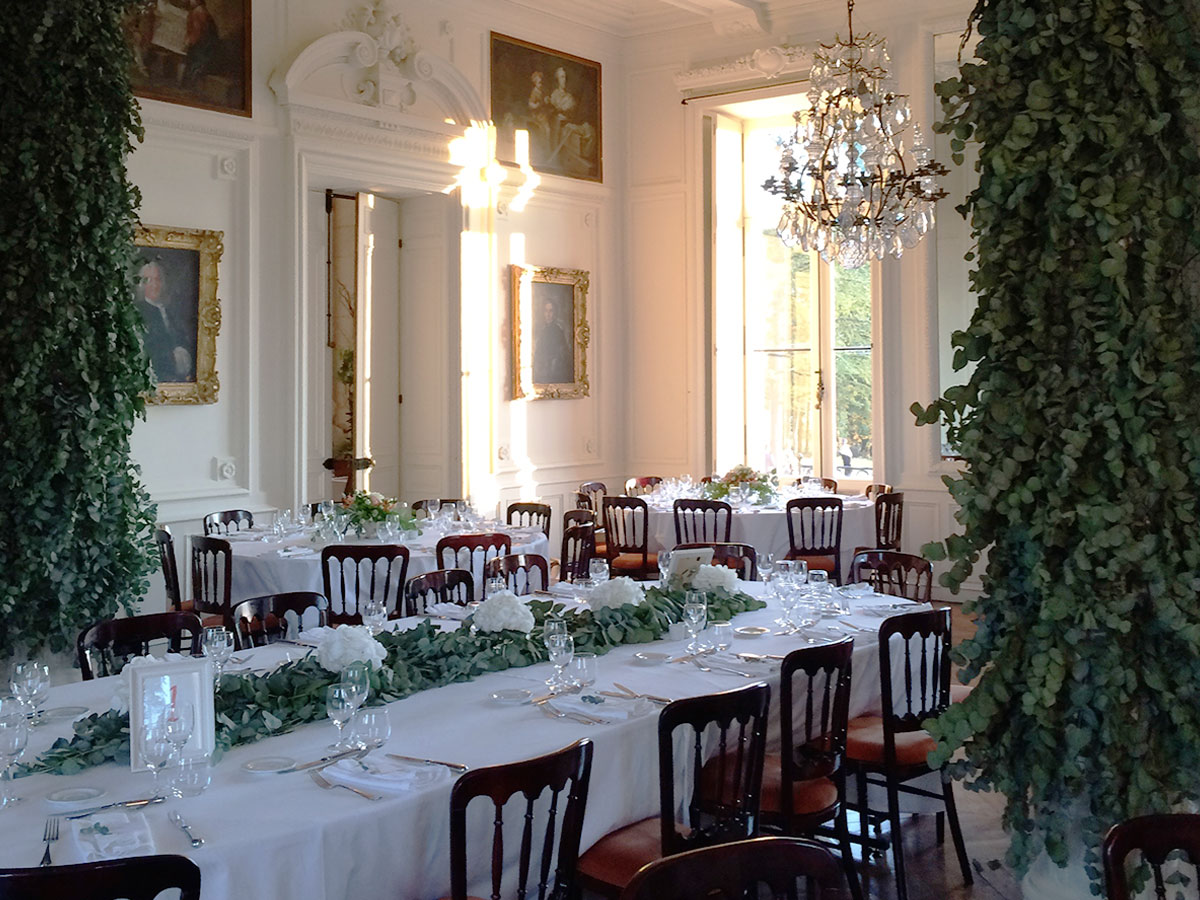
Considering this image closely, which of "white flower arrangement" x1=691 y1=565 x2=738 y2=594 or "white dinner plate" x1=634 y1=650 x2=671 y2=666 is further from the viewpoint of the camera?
"white flower arrangement" x1=691 y1=565 x2=738 y2=594

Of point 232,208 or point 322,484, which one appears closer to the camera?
point 232,208

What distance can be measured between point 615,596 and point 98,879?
8.87 ft

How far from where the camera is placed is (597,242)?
11414 mm

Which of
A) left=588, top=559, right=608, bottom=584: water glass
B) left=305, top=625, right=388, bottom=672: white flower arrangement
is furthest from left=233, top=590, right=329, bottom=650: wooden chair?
left=588, top=559, right=608, bottom=584: water glass

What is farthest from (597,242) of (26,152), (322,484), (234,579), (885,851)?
(885,851)

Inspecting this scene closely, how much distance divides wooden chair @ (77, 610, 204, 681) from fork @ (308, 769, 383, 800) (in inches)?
57.2

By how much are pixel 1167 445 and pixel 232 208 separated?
23.3ft

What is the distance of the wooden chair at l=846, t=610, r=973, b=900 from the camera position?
4004mm

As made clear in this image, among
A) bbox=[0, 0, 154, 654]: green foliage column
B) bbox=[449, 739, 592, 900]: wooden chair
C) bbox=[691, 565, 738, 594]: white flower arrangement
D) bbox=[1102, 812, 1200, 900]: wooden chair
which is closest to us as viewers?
bbox=[1102, 812, 1200, 900]: wooden chair

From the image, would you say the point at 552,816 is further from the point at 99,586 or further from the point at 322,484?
the point at 322,484

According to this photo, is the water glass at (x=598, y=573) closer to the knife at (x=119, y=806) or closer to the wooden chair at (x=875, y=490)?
the knife at (x=119, y=806)

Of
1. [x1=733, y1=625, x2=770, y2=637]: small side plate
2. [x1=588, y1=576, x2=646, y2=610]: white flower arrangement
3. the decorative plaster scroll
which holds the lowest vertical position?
[x1=733, y1=625, x2=770, y2=637]: small side plate

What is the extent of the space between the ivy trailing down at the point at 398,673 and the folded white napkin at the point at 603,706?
409mm

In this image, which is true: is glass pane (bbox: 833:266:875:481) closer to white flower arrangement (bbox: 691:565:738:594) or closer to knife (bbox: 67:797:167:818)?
white flower arrangement (bbox: 691:565:738:594)
